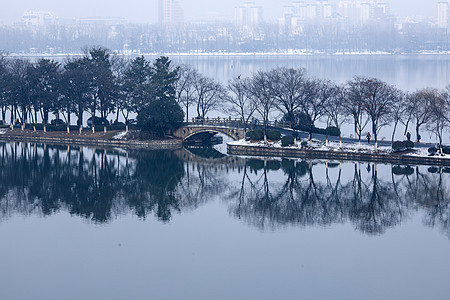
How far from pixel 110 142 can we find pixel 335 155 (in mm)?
16903

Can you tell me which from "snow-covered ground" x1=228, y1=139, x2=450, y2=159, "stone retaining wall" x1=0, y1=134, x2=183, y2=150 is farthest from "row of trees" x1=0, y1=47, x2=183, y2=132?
"snow-covered ground" x1=228, y1=139, x2=450, y2=159

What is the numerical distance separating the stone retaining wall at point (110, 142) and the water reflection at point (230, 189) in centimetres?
212

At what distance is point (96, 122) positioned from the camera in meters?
60.4

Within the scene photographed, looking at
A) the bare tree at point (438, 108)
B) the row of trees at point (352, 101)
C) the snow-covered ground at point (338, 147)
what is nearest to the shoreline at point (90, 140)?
the snow-covered ground at point (338, 147)

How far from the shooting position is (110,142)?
187 ft

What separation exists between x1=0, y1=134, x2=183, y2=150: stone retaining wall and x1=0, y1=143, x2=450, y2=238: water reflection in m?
2.12

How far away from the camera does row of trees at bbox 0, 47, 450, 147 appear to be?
164ft

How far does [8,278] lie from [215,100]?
34.5 meters

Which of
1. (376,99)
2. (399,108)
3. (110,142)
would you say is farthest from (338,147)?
(110,142)

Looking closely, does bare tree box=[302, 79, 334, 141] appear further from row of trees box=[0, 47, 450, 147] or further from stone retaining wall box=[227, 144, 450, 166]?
stone retaining wall box=[227, 144, 450, 166]

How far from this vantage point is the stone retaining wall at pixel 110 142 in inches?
2168

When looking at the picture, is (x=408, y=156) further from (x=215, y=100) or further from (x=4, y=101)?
(x=4, y=101)

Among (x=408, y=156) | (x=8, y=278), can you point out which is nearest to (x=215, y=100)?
(x=408, y=156)

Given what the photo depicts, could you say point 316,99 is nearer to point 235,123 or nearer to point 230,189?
point 235,123
